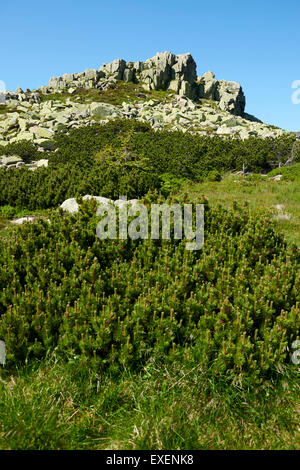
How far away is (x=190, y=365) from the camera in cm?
415

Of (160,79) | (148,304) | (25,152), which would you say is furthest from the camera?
(160,79)

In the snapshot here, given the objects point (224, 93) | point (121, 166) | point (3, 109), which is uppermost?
point (224, 93)

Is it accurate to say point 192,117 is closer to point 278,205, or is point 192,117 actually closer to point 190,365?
point 278,205

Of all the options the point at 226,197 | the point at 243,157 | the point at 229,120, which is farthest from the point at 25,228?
the point at 229,120

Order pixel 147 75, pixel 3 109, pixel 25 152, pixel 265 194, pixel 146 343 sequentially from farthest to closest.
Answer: pixel 147 75 → pixel 3 109 → pixel 25 152 → pixel 265 194 → pixel 146 343

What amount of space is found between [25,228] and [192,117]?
200ft

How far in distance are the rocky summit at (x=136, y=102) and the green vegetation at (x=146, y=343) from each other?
25109 mm

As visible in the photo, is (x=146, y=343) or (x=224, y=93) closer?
(x=146, y=343)

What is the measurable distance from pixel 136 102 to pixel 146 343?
74.0 m

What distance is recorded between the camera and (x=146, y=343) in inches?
178

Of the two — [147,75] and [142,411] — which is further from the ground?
[147,75]

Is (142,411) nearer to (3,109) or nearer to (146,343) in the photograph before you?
(146,343)

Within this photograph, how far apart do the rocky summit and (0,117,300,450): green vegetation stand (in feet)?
82.4

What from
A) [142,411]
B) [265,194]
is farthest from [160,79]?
[142,411]
